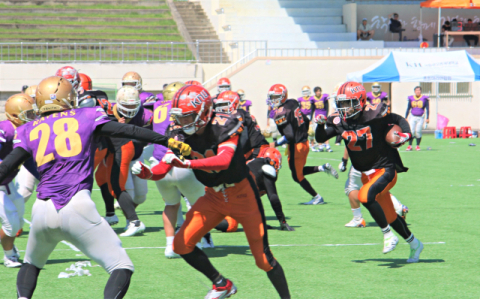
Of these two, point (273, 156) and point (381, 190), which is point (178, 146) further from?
point (273, 156)

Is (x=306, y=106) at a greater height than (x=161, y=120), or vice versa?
(x=161, y=120)

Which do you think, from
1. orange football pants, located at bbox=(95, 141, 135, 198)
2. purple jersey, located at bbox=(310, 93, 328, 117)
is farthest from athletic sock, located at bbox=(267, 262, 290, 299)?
purple jersey, located at bbox=(310, 93, 328, 117)

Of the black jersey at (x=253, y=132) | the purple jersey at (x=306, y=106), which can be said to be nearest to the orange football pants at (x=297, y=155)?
the black jersey at (x=253, y=132)

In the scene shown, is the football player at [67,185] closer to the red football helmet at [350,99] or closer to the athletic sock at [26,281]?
the athletic sock at [26,281]

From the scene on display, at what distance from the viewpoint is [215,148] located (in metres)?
4.86

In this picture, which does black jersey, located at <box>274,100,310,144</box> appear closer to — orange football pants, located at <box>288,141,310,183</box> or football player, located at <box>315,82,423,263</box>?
orange football pants, located at <box>288,141,310,183</box>

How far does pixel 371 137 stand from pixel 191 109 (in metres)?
2.64

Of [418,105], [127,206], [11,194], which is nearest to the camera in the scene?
[11,194]

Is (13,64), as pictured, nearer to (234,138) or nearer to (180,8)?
(180,8)

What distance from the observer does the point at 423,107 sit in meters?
21.2

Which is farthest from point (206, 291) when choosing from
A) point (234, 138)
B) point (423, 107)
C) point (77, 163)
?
point (423, 107)

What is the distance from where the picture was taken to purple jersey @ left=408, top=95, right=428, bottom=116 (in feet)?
69.2

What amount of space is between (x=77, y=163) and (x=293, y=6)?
31435 mm

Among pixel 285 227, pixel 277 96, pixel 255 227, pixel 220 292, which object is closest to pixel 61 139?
pixel 255 227
